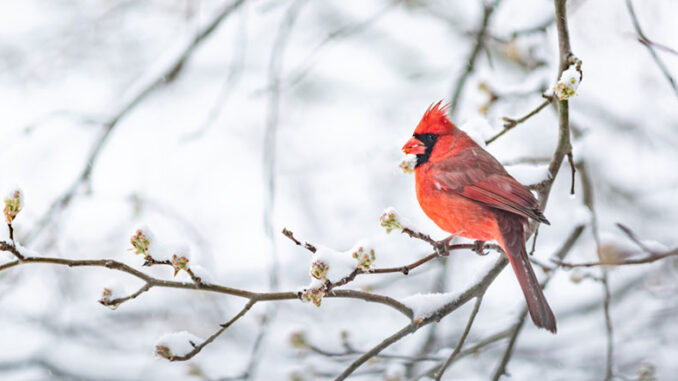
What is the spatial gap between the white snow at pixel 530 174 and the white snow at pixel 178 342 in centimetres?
128

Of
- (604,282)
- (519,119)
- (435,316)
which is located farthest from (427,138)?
(435,316)

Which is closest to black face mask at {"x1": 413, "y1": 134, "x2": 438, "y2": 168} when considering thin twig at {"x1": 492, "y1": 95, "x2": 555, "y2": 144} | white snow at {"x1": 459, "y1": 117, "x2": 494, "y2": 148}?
white snow at {"x1": 459, "y1": 117, "x2": 494, "y2": 148}

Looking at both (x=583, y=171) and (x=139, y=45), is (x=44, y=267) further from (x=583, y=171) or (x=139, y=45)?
(x=583, y=171)

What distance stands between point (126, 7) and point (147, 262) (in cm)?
426

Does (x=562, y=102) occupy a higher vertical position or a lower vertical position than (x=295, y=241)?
higher

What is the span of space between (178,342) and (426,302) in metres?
0.76

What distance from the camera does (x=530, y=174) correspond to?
2502 mm

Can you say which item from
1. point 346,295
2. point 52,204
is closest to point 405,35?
point 52,204

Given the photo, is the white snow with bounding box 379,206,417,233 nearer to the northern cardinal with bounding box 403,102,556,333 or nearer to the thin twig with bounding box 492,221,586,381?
the northern cardinal with bounding box 403,102,556,333

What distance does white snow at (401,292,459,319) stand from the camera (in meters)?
2.10

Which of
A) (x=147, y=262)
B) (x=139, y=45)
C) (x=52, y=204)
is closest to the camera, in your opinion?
(x=147, y=262)

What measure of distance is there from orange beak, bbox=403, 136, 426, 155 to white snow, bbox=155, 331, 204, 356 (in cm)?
125

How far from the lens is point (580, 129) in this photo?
11.1ft

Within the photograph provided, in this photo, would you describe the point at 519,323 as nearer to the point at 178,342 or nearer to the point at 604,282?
the point at 604,282
